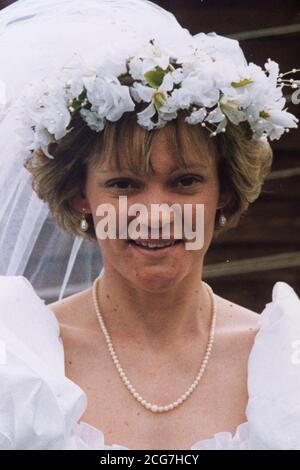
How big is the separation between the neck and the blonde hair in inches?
5.9

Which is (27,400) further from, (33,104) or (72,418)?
(33,104)

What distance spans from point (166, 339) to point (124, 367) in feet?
0.35

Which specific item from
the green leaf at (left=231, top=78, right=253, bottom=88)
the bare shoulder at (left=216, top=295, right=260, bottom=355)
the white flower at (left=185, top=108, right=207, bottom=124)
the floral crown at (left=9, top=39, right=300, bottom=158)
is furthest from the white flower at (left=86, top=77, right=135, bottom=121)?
the bare shoulder at (left=216, top=295, right=260, bottom=355)

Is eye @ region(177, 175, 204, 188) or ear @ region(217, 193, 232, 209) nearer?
eye @ region(177, 175, 204, 188)

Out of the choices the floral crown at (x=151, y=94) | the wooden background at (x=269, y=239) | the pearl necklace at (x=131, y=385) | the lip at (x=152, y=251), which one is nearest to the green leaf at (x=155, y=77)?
the floral crown at (x=151, y=94)

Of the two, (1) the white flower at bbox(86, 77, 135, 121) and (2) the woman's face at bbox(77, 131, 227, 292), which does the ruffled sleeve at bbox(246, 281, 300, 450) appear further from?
(1) the white flower at bbox(86, 77, 135, 121)

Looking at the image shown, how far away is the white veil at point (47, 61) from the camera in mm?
2297

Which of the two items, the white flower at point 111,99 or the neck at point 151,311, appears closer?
the white flower at point 111,99

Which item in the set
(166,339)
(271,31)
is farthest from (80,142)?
(271,31)

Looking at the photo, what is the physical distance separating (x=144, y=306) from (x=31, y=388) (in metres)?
0.34

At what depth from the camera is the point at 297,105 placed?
11.8 feet

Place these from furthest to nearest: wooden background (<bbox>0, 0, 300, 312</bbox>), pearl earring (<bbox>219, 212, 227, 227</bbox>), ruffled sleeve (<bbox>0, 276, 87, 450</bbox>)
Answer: wooden background (<bbox>0, 0, 300, 312</bbox>) → pearl earring (<bbox>219, 212, 227, 227</bbox>) → ruffled sleeve (<bbox>0, 276, 87, 450</bbox>)

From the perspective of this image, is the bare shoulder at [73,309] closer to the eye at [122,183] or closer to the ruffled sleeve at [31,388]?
the ruffled sleeve at [31,388]

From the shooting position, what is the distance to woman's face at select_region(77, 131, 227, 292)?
7.16 feet
